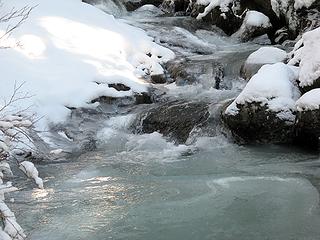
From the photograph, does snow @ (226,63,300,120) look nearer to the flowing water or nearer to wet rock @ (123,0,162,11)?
the flowing water

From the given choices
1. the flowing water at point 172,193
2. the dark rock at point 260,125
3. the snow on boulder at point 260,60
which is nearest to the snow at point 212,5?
the snow on boulder at point 260,60

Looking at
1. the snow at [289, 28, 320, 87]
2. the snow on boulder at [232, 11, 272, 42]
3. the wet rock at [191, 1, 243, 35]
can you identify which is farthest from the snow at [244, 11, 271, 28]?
the snow at [289, 28, 320, 87]

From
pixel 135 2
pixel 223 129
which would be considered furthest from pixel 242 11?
pixel 223 129

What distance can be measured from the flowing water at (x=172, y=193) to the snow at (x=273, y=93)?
607mm

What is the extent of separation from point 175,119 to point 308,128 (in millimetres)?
2421

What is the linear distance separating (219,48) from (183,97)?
4.03 m

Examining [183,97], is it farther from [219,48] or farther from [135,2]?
[135,2]

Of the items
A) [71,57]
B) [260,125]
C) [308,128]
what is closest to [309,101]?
[308,128]

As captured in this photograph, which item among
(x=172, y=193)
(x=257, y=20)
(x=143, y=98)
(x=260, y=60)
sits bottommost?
(x=172, y=193)

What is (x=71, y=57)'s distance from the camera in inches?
417

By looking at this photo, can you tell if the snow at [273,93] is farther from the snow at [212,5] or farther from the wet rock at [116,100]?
the snow at [212,5]

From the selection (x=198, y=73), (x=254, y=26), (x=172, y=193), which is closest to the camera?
(x=172, y=193)

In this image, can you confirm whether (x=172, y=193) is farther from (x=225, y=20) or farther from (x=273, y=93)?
(x=225, y=20)

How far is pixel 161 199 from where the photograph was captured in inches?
224
